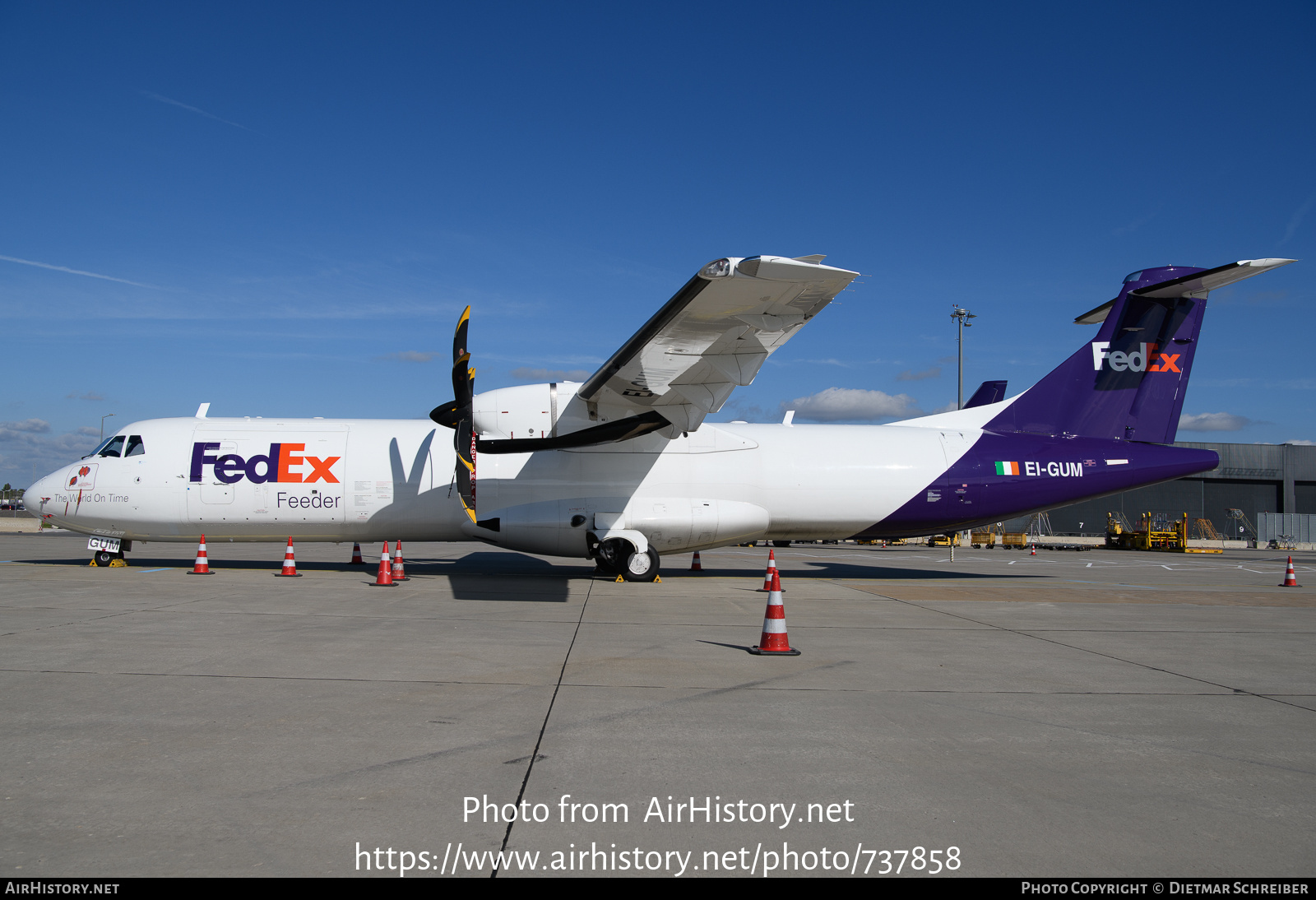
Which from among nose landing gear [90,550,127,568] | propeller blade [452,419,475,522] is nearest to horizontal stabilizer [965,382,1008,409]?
propeller blade [452,419,475,522]

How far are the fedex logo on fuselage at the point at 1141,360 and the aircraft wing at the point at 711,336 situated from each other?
8524mm

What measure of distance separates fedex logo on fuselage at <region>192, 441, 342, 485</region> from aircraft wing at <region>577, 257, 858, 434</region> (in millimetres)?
5489

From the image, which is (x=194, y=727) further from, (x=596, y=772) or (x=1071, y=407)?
(x=1071, y=407)

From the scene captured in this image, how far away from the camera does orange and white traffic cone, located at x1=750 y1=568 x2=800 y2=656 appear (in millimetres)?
7398

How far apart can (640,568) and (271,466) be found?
282 inches

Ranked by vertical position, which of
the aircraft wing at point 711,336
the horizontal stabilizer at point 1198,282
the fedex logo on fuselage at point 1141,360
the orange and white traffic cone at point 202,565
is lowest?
the orange and white traffic cone at point 202,565

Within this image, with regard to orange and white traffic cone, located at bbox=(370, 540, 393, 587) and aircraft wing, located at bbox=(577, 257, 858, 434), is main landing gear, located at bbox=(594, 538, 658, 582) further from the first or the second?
orange and white traffic cone, located at bbox=(370, 540, 393, 587)

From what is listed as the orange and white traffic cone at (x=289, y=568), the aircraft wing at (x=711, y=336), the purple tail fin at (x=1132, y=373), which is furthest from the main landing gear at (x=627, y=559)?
the purple tail fin at (x=1132, y=373)

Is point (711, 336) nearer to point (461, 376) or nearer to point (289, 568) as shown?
point (461, 376)

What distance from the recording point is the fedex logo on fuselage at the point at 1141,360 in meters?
15.8

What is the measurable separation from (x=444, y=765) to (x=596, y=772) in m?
0.80

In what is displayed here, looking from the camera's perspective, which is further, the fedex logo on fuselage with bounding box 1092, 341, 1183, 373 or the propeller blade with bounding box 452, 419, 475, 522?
the fedex logo on fuselage with bounding box 1092, 341, 1183, 373

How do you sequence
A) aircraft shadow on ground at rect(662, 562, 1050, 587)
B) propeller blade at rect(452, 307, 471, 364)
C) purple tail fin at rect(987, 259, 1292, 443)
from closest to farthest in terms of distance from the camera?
propeller blade at rect(452, 307, 471, 364), purple tail fin at rect(987, 259, 1292, 443), aircraft shadow on ground at rect(662, 562, 1050, 587)

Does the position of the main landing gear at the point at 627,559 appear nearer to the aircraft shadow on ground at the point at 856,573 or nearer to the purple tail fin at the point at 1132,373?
the aircraft shadow on ground at the point at 856,573
